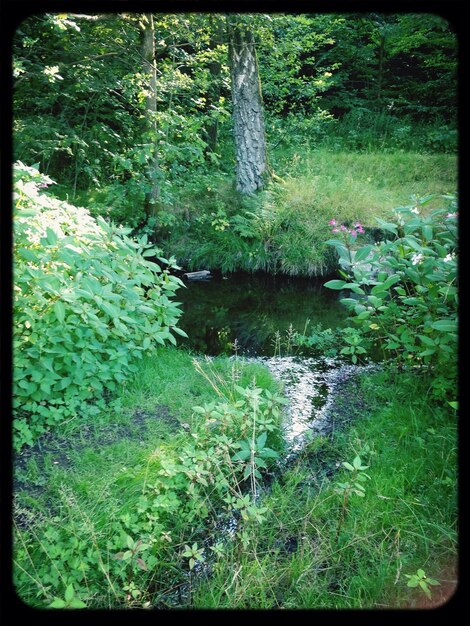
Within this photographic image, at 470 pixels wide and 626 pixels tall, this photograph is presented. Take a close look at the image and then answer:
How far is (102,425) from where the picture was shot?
323cm

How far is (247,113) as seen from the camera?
27.7 feet

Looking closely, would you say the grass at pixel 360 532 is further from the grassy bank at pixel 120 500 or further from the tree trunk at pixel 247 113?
the tree trunk at pixel 247 113

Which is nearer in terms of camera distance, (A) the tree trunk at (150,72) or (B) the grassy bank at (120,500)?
(B) the grassy bank at (120,500)

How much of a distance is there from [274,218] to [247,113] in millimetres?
2151

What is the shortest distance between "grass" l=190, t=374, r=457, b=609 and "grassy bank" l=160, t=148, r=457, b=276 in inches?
182

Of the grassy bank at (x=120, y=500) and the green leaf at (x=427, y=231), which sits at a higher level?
the green leaf at (x=427, y=231)

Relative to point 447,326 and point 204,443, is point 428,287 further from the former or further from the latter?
point 204,443

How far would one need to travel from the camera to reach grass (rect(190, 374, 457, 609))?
7.17 feet

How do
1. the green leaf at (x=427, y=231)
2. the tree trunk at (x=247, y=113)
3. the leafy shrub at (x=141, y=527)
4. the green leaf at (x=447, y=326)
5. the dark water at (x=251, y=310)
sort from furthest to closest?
the tree trunk at (x=247, y=113)
the dark water at (x=251, y=310)
the green leaf at (x=427, y=231)
the green leaf at (x=447, y=326)
the leafy shrub at (x=141, y=527)

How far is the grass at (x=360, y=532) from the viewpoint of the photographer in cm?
219

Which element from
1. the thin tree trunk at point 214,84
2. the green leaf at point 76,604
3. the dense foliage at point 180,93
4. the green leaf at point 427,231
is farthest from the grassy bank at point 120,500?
the thin tree trunk at point 214,84

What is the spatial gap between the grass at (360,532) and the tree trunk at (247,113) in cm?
631

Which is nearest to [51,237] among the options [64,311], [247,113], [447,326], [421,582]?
[64,311]

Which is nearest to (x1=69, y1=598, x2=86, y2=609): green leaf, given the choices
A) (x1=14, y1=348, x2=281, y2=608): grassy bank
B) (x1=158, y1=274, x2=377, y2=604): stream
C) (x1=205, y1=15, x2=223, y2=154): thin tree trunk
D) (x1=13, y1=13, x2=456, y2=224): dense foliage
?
(x1=14, y1=348, x2=281, y2=608): grassy bank
